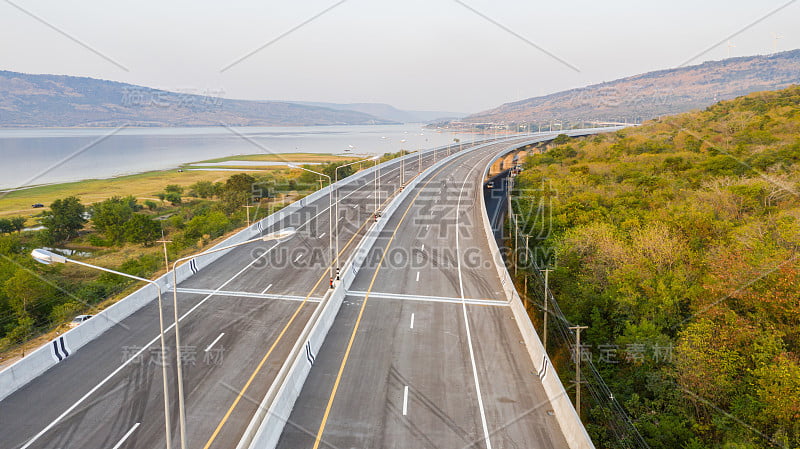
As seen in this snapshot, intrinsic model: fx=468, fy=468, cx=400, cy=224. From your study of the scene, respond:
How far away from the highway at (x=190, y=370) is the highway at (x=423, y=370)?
2270 mm

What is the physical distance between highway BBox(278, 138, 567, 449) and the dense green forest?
5.69 meters

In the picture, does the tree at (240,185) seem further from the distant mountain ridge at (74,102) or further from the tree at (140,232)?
the distant mountain ridge at (74,102)

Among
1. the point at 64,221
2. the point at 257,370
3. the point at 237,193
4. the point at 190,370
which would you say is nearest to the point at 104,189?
the point at 237,193

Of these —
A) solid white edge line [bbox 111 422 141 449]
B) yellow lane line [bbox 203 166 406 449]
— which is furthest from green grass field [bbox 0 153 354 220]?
solid white edge line [bbox 111 422 141 449]

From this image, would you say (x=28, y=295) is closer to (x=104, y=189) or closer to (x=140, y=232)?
(x=140, y=232)

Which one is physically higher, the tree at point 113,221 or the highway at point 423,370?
the highway at point 423,370

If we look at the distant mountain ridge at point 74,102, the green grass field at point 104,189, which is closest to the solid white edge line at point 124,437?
the green grass field at point 104,189

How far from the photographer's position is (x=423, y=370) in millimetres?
19219

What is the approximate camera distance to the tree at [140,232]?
50.1 m

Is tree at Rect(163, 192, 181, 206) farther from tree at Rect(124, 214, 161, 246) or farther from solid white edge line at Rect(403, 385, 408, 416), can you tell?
solid white edge line at Rect(403, 385, 408, 416)

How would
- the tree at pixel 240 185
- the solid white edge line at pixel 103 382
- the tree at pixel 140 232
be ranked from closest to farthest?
the solid white edge line at pixel 103 382
the tree at pixel 140 232
the tree at pixel 240 185

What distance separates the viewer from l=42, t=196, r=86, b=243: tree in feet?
172

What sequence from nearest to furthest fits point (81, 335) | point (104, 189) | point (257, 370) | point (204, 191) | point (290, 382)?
point (290, 382) → point (257, 370) → point (81, 335) → point (204, 191) → point (104, 189)

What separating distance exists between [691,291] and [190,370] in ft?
79.8
